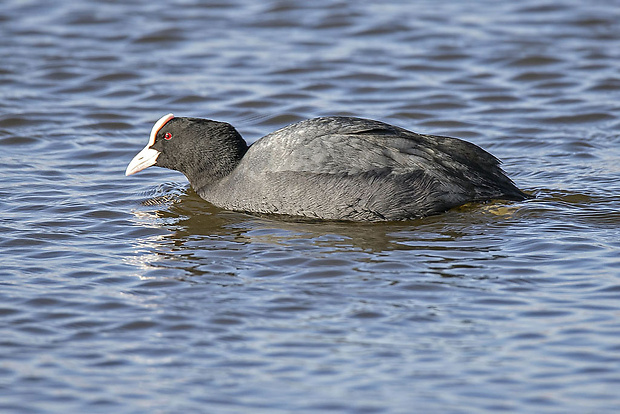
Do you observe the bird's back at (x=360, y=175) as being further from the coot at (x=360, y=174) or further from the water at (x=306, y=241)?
the water at (x=306, y=241)

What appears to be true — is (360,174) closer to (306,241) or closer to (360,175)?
(360,175)

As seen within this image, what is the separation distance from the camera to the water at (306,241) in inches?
175

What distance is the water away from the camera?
4453 millimetres

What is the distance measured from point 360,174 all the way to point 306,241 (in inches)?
24.6

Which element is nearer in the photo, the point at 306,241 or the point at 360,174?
the point at 306,241

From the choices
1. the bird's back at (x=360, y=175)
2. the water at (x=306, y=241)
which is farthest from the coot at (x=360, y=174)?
the water at (x=306, y=241)

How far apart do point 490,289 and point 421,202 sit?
1.31m

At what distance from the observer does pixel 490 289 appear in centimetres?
542

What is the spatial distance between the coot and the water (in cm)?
14

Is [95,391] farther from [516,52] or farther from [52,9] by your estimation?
[52,9]

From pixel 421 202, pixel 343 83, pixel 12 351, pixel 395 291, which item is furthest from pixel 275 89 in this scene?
pixel 12 351

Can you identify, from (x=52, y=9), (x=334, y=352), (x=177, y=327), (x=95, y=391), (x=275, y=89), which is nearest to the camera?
(x=95, y=391)

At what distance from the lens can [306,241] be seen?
6.30 metres

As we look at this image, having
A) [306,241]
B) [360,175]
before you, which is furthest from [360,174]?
[306,241]
